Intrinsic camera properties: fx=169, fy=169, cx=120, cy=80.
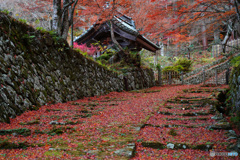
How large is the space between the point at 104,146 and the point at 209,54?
29493 mm

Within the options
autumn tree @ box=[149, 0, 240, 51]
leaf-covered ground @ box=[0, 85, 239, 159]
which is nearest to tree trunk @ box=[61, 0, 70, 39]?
autumn tree @ box=[149, 0, 240, 51]

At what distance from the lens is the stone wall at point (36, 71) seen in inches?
170

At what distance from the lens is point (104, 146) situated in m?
2.62

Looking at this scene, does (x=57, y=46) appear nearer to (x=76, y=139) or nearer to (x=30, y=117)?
(x=30, y=117)

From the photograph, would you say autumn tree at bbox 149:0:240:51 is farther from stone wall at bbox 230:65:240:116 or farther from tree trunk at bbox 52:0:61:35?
tree trunk at bbox 52:0:61:35

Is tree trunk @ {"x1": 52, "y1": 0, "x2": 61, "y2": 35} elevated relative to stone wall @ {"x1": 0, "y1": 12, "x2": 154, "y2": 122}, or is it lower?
elevated

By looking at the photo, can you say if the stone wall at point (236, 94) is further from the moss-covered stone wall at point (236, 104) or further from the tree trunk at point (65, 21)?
the tree trunk at point (65, 21)

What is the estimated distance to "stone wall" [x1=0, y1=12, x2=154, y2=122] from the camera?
4320mm

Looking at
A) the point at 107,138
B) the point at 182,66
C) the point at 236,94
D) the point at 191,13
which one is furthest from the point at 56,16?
the point at 182,66

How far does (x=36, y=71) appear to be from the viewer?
5648 millimetres

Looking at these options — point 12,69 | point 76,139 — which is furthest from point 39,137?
point 12,69

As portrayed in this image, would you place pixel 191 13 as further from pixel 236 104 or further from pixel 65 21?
pixel 65 21

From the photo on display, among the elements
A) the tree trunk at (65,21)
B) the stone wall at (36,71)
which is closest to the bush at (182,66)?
the stone wall at (36,71)

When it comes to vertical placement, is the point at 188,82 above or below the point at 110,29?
below
